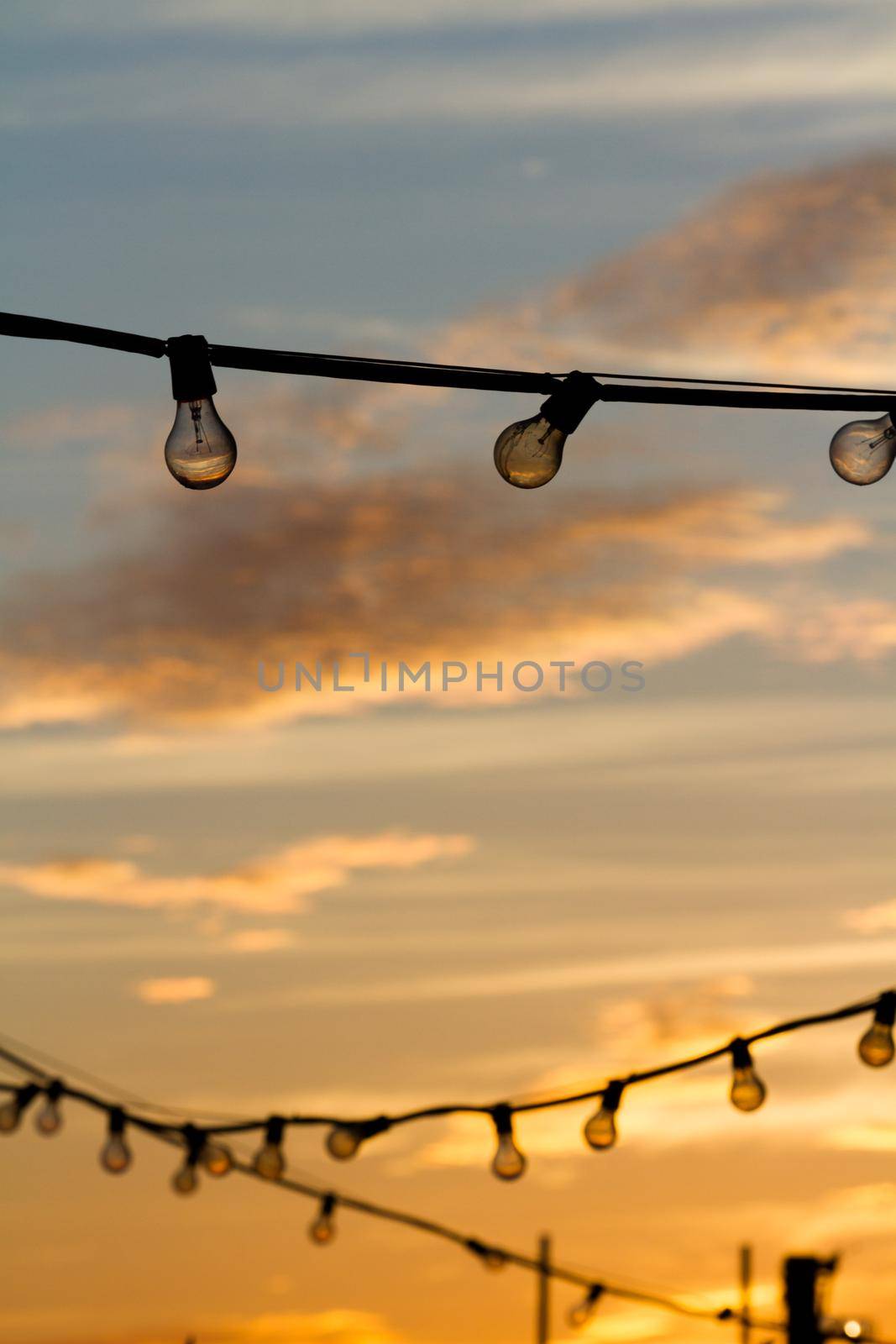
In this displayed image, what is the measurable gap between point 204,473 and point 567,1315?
44.4ft

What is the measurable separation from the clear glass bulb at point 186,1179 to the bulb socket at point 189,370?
736cm

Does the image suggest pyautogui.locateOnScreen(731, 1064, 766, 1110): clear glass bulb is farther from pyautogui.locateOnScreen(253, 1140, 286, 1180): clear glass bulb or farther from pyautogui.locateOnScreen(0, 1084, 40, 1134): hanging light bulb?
pyautogui.locateOnScreen(0, 1084, 40, 1134): hanging light bulb

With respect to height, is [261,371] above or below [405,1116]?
above

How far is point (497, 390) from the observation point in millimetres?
4895

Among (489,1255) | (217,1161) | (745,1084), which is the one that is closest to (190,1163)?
(217,1161)

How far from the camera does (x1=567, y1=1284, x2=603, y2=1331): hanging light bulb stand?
1531 centimetres

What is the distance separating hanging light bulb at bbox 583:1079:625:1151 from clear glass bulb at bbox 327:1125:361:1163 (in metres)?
1.36

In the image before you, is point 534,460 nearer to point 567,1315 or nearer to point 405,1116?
point 405,1116

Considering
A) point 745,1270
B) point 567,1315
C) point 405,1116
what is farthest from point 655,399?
point 745,1270

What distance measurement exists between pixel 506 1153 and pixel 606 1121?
0.73 m

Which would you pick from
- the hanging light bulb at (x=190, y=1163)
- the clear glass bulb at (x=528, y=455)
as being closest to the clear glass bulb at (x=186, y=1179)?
the hanging light bulb at (x=190, y=1163)

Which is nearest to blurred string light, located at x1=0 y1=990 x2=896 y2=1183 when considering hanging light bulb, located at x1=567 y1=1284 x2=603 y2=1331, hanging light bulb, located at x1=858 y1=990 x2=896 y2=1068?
hanging light bulb, located at x1=858 y1=990 x2=896 y2=1068

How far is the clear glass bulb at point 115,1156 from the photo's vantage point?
1062 cm

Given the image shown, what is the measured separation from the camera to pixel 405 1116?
27.6 ft
